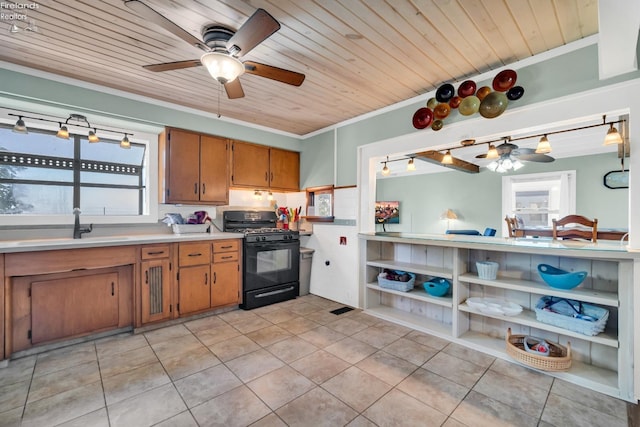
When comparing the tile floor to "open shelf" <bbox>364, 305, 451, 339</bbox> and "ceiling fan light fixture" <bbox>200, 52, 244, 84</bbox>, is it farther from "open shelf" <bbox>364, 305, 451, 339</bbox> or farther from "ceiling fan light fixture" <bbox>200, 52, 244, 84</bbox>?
"ceiling fan light fixture" <bbox>200, 52, 244, 84</bbox>

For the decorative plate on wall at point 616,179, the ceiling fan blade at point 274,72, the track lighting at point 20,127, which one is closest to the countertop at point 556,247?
the ceiling fan blade at point 274,72

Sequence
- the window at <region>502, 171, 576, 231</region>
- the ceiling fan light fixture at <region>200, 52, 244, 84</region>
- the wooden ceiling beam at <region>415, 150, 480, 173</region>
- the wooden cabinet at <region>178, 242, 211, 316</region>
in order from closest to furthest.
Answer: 1. the ceiling fan light fixture at <region>200, 52, 244, 84</region>
2. the wooden cabinet at <region>178, 242, 211, 316</region>
3. the wooden ceiling beam at <region>415, 150, 480, 173</region>
4. the window at <region>502, 171, 576, 231</region>

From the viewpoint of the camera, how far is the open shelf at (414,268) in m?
2.74

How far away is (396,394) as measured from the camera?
73.5 inches

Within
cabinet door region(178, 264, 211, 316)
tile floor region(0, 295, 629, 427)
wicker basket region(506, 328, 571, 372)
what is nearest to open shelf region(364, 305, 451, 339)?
tile floor region(0, 295, 629, 427)

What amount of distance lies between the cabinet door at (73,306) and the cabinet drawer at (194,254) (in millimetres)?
615

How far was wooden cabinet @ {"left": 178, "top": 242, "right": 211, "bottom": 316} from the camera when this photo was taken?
10.1 feet

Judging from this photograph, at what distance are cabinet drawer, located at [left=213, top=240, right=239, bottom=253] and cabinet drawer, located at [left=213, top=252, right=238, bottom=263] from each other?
0.05m

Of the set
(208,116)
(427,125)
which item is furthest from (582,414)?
(208,116)

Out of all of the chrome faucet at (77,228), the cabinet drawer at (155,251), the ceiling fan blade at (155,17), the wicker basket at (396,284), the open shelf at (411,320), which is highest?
the ceiling fan blade at (155,17)

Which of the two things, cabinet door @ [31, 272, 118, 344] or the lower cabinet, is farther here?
the lower cabinet

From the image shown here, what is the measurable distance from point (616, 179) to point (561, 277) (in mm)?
3959

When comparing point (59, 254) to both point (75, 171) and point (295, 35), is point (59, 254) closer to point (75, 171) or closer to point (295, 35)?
point (75, 171)

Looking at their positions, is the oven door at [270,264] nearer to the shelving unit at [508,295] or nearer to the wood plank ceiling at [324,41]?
the shelving unit at [508,295]
